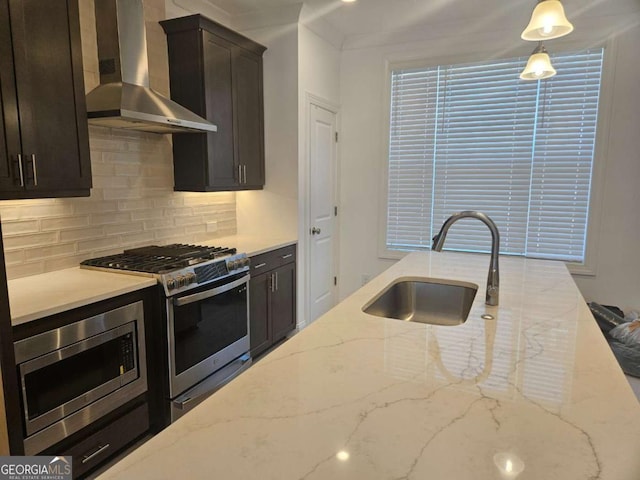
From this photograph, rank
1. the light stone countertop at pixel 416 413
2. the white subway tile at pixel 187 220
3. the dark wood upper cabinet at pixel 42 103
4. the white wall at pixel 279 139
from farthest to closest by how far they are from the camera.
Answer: the white wall at pixel 279 139 < the white subway tile at pixel 187 220 < the dark wood upper cabinet at pixel 42 103 < the light stone countertop at pixel 416 413

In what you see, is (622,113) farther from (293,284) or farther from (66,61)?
(66,61)

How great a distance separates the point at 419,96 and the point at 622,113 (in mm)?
1717

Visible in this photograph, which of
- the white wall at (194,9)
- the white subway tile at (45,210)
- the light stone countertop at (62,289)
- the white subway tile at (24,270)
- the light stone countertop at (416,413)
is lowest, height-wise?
the light stone countertop at (62,289)

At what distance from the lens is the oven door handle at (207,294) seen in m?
2.43

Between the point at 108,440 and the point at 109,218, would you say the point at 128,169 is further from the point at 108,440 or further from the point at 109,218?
the point at 108,440

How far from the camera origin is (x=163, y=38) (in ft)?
10.5

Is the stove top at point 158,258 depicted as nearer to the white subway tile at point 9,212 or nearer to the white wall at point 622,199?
the white subway tile at point 9,212

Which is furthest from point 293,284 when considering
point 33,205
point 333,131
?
point 33,205

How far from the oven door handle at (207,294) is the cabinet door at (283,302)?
1.89 feet

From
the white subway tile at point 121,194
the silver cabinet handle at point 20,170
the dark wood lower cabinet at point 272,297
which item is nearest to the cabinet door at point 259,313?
the dark wood lower cabinet at point 272,297

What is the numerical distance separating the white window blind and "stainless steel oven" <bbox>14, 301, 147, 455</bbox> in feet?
9.71

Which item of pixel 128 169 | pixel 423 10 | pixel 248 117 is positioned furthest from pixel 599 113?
pixel 128 169

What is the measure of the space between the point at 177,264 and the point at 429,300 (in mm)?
1436

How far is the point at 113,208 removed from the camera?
113 inches
